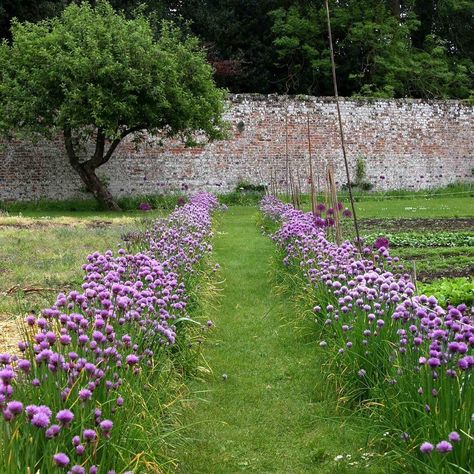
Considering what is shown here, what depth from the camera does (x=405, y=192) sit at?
845 inches

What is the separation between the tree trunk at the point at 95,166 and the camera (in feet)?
54.1

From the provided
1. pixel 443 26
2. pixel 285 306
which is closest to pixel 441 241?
pixel 285 306

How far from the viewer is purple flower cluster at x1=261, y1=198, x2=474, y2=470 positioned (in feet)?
8.02

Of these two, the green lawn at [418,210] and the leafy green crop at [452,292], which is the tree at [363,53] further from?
the leafy green crop at [452,292]

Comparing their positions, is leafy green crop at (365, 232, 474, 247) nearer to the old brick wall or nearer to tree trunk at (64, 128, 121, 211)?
tree trunk at (64, 128, 121, 211)

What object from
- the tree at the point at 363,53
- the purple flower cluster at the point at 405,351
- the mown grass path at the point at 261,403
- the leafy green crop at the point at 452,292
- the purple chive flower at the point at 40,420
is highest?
the tree at the point at 363,53

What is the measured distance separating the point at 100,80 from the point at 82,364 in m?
13.8

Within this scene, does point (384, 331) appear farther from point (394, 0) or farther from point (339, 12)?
point (394, 0)

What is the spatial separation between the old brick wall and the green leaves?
3.04 meters

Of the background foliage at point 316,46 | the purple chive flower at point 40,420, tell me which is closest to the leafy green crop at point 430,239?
the purple chive flower at point 40,420

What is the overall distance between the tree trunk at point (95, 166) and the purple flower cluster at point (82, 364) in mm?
13176

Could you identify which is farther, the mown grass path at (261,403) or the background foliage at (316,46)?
the background foliage at (316,46)

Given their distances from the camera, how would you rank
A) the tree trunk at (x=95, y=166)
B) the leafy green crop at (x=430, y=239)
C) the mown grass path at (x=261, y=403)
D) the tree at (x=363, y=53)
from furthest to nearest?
the tree at (x=363, y=53) < the tree trunk at (x=95, y=166) < the leafy green crop at (x=430, y=239) < the mown grass path at (x=261, y=403)

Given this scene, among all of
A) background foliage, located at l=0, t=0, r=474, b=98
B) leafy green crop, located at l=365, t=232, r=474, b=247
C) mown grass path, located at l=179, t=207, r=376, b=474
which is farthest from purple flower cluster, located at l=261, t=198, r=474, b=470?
background foliage, located at l=0, t=0, r=474, b=98
